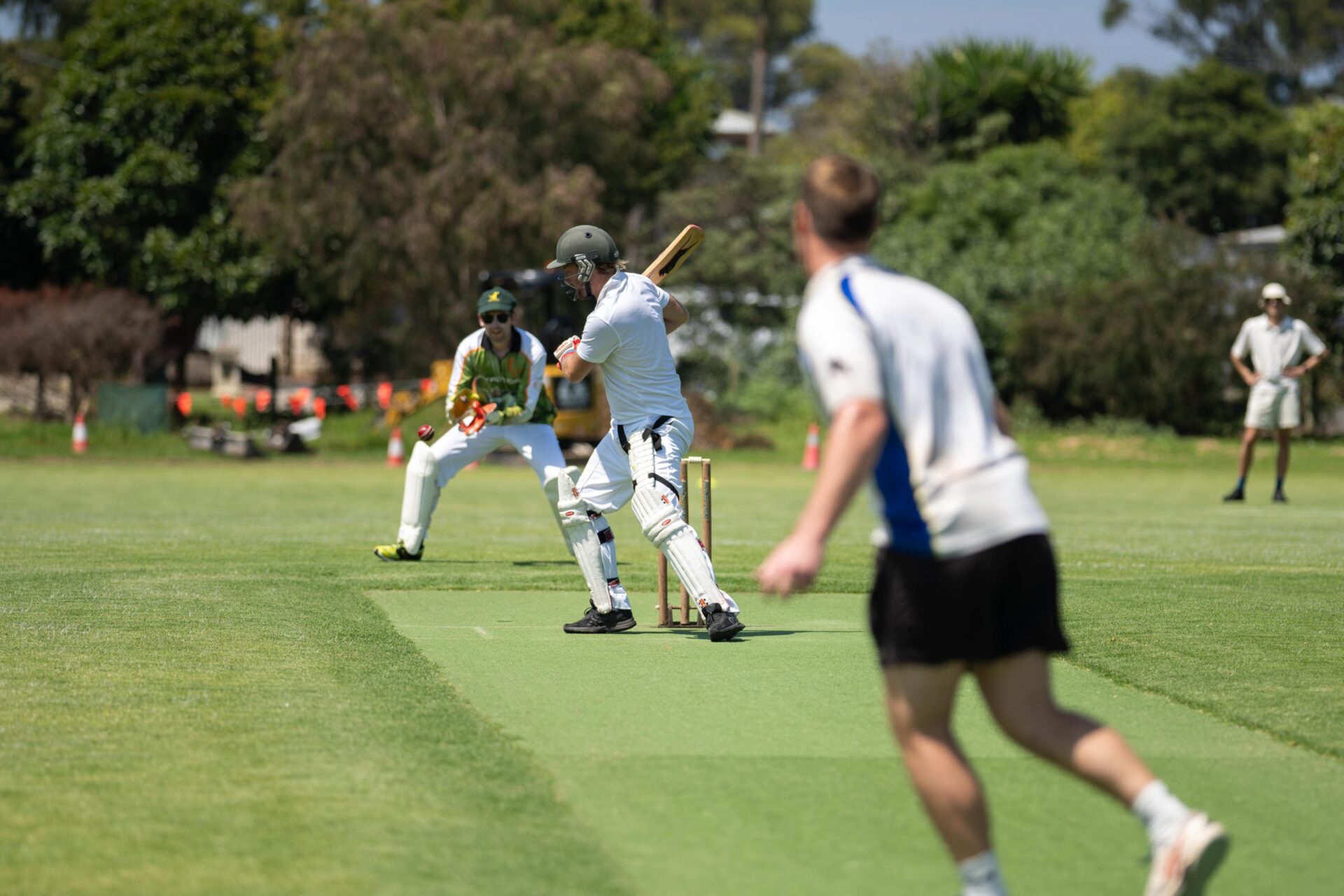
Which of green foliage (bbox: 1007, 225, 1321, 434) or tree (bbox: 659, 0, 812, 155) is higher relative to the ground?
tree (bbox: 659, 0, 812, 155)

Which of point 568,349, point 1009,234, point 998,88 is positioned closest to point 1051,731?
point 568,349

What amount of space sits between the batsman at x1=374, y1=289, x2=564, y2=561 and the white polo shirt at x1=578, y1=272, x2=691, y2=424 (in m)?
2.61

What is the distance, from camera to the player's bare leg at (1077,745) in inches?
155

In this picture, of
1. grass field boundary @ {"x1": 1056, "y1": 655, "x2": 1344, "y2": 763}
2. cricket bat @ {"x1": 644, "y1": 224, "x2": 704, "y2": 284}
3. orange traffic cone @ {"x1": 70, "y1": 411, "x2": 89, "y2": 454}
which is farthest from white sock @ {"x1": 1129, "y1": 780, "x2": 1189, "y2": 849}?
orange traffic cone @ {"x1": 70, "y1": 411, "x2": 89, "y2": 454}

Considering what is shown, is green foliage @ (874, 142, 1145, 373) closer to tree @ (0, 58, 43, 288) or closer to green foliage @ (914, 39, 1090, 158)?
green foliage @ (914, 39, 1090, 158)

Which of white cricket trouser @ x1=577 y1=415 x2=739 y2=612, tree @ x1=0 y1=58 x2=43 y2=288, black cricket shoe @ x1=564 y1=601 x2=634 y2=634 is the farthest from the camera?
tree @ x1=0 y1=58 x2=43 y2=288

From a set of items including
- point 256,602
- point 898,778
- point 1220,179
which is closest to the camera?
point 898,778

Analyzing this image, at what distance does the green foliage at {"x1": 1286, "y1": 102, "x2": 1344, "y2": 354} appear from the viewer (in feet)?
107

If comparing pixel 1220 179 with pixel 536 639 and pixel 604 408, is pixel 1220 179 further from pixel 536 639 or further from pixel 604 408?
pixel 536 639

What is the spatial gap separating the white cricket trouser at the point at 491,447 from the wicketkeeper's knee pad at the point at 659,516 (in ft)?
9.32

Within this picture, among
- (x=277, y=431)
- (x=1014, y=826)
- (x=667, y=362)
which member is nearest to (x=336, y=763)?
(x=1014, y=826)

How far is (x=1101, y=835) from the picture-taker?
484cm

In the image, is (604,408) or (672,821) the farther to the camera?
(604,408)

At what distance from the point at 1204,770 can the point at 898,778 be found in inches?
42.8
